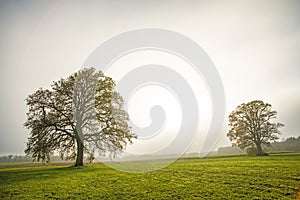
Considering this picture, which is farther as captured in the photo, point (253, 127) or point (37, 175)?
point (253, 127)

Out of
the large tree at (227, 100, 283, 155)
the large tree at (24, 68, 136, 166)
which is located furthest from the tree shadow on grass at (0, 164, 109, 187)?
the large tree at (227, 100, 283, 155)

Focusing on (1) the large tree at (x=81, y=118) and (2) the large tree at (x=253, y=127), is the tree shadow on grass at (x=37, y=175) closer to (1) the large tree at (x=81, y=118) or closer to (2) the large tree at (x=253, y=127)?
(1) the large tree at (x=81, y=118)

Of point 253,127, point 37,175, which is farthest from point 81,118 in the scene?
point 253,127

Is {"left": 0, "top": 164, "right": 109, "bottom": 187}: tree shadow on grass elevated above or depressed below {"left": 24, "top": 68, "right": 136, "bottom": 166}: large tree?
below

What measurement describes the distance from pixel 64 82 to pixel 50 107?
216 inches

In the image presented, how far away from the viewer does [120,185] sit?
63.1 ft

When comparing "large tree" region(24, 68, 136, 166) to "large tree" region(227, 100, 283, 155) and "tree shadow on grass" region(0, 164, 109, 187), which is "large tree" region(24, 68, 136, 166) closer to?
"tree shadow on grass" region(0, 164, 109, 187)

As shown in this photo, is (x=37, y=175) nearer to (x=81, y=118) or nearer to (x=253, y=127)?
(x=81, y=118)

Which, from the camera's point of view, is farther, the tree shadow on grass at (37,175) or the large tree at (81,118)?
the large tree at (81,118)

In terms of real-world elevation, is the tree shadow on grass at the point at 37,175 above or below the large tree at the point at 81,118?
below

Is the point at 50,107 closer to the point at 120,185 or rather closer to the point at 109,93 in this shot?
the point at 109,93

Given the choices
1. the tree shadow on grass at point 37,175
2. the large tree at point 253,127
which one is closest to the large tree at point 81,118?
the tree shadow on grass at point 37,175

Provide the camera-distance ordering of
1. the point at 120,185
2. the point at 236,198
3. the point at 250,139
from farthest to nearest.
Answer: the point at 250,139 < the point at 120,185 < the point at 236,198

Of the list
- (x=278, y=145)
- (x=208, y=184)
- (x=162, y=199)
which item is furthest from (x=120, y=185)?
(x=278, y=145)
